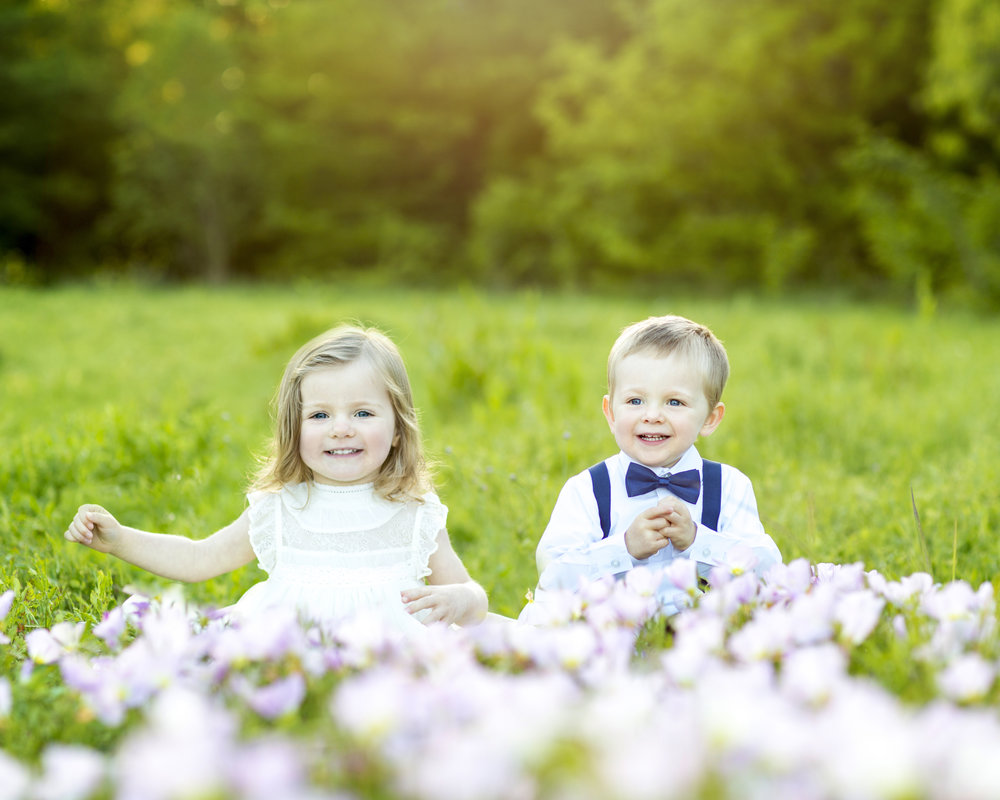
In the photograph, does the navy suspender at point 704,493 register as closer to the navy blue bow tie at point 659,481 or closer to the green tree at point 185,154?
the navy blue bow tie at point 659,481

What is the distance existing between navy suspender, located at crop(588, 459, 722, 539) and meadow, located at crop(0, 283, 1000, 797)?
0.86 feet

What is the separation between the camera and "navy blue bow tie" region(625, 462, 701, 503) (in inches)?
109

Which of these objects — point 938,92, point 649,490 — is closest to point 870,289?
point 938,92

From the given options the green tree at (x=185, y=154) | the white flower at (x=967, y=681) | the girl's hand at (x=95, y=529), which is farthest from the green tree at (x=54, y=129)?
the white flower at (x=967, y=681)

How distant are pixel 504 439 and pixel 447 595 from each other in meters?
2.37

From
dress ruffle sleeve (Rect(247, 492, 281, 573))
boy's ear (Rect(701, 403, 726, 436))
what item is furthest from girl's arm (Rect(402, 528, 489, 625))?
boy's ear (Rect(701, 403, 726, 436))

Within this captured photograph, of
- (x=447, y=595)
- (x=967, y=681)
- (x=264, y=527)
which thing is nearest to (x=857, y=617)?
(x=967, y=681)

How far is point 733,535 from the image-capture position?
9.01 ft

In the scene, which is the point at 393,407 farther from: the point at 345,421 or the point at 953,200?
the point at 953,200

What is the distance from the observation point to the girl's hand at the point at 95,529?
8.49ft

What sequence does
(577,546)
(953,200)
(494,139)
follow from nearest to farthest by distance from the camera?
(577,546) → (953,200) → (494,139)

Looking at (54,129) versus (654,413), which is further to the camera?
(54,129)

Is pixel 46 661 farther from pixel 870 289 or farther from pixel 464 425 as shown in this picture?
pixel 870 289

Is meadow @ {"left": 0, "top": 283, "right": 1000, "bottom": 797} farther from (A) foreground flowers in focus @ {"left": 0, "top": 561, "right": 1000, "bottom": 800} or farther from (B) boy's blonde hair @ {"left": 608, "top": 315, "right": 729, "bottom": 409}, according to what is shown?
(B) boy's blonde hair @ {"left": 608, "top": 315, "right": 729, "bottom": 409}
